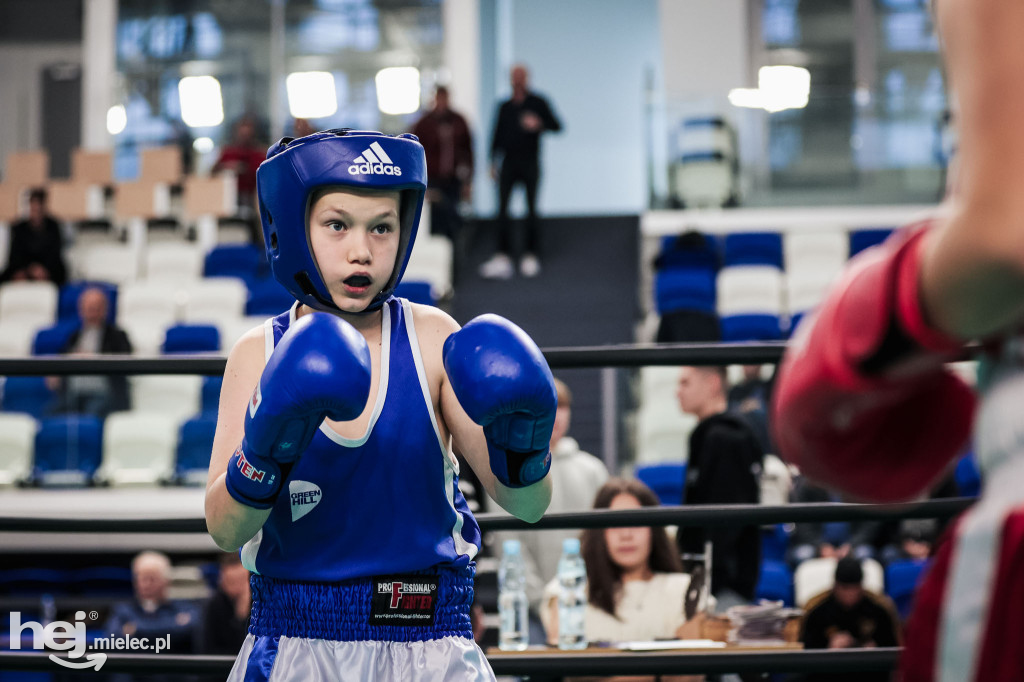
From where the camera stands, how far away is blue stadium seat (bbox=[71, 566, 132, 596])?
21.6 feet

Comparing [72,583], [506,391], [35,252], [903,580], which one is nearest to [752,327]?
[903,580]

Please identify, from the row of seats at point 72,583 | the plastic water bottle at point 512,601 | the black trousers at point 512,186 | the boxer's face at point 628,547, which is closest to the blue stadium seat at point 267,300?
the black trousers at point 512,186

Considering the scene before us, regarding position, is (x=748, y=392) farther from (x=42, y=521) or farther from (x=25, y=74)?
(x=25, y=74)

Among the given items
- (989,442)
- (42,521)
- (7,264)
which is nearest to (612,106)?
(7,264)

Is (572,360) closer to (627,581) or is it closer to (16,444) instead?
(627,581)

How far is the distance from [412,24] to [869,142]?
4781mm

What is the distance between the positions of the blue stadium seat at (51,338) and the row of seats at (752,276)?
13.4 feet

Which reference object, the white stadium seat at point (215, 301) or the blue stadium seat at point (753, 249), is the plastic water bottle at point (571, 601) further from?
the blue stadium seat at point (753, 249)

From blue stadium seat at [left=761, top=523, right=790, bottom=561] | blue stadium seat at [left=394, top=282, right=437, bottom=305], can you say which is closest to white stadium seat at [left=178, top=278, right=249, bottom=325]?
blue stadium seat at [left=394, top=282, right=437, bottom=305]

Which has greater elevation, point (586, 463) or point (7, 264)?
point (7, 264)

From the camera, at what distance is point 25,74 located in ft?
48.9

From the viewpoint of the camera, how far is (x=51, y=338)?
27.9 ft

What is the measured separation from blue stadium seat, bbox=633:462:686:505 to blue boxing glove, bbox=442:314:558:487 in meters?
2.40

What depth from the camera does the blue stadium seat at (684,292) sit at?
8438 mm
